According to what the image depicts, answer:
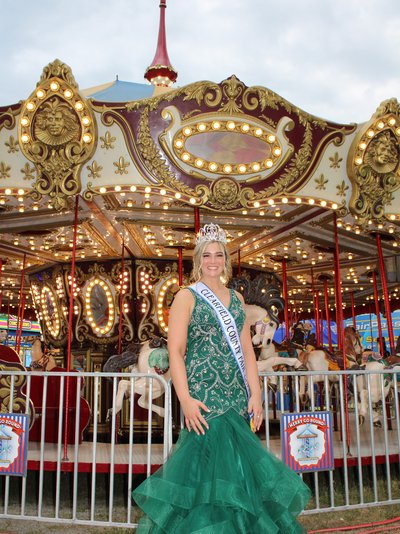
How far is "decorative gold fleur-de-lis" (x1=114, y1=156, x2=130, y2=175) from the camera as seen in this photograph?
17.9 ft

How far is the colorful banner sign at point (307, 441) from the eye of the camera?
4.02 m

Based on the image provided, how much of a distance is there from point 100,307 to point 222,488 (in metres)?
7.26

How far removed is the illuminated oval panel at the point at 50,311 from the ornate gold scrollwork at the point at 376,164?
5.51 m

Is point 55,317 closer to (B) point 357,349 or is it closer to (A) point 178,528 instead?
(B) point 357,349

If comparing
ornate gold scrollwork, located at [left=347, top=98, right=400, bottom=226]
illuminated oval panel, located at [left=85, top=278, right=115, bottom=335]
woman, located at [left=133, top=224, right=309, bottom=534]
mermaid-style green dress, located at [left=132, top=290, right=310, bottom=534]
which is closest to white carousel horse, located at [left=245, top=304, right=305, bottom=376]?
ornate gold scrollwork, located at [left=347, top=98, right=400, bottom=226]

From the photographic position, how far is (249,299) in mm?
6586

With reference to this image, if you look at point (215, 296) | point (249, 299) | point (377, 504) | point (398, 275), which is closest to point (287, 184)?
point (249, 299)

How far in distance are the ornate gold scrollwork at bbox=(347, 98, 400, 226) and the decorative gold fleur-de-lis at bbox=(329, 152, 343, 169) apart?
0.32 ft

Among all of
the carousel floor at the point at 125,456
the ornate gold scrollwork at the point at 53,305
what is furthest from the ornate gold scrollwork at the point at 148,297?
the carousel floor at the point at 125,456

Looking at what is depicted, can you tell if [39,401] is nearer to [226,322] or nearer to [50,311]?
[50,311]

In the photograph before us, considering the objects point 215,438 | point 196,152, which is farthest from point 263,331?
point 215,438

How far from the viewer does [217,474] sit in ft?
7.16

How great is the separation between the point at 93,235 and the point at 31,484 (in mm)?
3684

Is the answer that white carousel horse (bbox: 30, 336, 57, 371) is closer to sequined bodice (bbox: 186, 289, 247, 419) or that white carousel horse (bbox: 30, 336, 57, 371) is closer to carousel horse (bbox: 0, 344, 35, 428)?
carousel horse (bbox: 0, 344, 35, 428)
